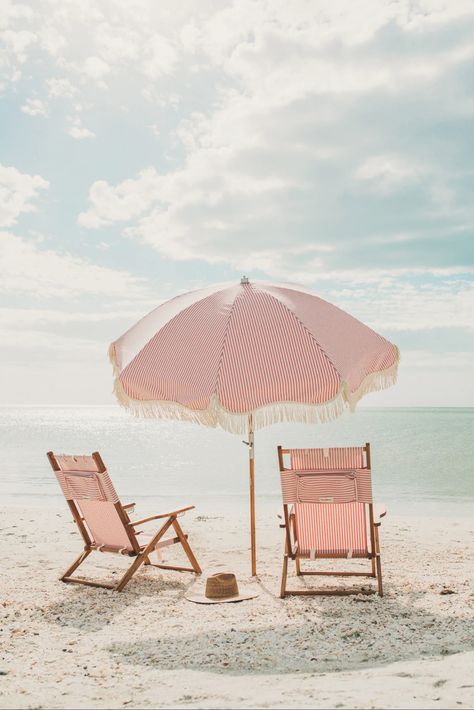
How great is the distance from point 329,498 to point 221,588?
3.37 feet

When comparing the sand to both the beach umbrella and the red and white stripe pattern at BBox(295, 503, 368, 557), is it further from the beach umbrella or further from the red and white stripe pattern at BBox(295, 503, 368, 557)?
the beach umbrella

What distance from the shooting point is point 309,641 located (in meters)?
3.92

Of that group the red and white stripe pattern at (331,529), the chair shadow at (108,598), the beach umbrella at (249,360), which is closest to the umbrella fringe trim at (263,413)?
the beach umbrella at (249,360)

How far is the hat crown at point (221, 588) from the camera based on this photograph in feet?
16.0

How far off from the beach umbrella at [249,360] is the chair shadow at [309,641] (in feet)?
4.10

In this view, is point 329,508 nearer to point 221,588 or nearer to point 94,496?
point 221,588

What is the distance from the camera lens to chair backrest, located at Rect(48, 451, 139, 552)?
5050mm

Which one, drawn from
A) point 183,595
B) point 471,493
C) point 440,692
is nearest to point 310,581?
point 183,595

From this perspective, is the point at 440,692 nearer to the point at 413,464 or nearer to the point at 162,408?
the point at 162,408

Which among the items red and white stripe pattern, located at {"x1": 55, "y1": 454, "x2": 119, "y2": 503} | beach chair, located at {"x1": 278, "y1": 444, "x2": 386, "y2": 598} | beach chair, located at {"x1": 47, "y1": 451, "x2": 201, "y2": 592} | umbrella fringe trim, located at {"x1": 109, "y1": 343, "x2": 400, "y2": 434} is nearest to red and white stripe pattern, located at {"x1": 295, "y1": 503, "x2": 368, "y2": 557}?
beach chair, located at {"x1": 278, "y1": 444, "x2": 386, "y2": 598}

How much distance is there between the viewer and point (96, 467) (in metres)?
5.09

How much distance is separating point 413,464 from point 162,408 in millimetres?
21107

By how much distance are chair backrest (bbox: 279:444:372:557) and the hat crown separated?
0.58 m

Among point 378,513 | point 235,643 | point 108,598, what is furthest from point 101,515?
point 378,513
